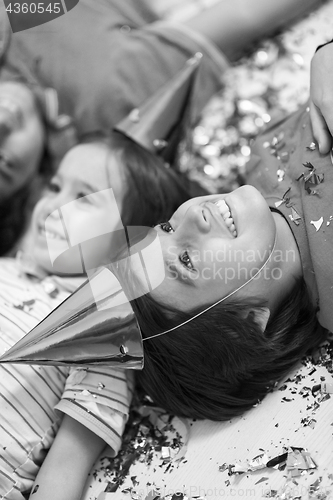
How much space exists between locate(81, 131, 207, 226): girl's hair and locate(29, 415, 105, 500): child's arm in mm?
462

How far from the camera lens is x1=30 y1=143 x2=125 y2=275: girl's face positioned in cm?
112

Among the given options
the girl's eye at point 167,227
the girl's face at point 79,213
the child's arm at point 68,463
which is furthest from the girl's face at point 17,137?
the child's arm at point 68,463

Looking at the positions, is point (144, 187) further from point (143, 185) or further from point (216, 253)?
point (216, 253)

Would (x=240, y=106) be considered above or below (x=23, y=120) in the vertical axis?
below

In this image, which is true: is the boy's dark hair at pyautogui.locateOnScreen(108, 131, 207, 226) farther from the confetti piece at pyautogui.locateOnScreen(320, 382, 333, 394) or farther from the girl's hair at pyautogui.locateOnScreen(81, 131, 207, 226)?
the confetti piece at pyautogui.locateOnScreen(320, 382, 333, 394)

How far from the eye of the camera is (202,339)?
37.3 inches

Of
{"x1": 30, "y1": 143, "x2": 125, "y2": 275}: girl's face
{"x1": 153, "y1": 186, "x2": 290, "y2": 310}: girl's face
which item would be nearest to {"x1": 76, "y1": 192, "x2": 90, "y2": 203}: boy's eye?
{"x1": 30, "y1": 143, "x2": 125, "y2": 275}: girl's face

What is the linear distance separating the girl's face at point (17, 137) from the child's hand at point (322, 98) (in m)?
0.72

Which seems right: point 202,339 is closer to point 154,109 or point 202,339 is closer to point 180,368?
point 180,368

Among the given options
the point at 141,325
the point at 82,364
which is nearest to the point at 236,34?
the point at 141,325

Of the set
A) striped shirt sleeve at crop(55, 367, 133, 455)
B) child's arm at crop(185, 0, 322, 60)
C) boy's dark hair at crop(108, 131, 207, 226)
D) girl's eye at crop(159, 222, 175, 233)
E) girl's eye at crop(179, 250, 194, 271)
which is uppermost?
child's arm at crop(185, 0, 322, 60)

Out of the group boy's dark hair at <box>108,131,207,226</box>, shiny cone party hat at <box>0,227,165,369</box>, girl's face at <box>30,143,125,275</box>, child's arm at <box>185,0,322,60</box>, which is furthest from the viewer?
child's arm at <box>185,0,322,60</box>

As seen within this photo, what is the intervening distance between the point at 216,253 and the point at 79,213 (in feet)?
1.30

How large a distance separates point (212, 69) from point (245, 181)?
376 millimetres
